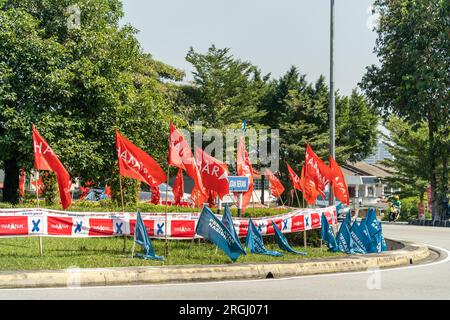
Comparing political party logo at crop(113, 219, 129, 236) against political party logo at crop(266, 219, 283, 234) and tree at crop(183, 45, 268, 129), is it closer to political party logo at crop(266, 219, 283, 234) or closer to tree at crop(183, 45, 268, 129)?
political party logo at crop(266, 219, 283, 234)

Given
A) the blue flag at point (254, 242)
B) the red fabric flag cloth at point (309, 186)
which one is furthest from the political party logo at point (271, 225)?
the red fabric flag cloth at point (309, 186)

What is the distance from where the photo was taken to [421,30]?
36.4m

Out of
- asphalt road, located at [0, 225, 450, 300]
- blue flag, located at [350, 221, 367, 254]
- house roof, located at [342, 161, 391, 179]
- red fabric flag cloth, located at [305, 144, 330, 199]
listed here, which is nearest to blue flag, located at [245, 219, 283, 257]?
blue flag, located at [350, 221, 367, 254]

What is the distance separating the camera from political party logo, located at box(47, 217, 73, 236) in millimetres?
14023

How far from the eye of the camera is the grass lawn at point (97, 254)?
1252 centimetres

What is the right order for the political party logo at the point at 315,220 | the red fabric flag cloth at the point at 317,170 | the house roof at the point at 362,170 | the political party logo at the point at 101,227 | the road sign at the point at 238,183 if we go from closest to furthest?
the political party logo at the point at 101,227 → the political party logo at the point at 315,220 → the road sign at the point at 238,183 → the red fabric flag cloth at the point at 317,170 → the house roof at the point at 362,170

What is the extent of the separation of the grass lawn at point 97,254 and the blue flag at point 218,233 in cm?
27

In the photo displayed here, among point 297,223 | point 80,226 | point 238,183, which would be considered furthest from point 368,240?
point 80,226

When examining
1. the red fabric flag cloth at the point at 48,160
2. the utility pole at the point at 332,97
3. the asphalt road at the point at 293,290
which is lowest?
the asphalt road at the point at 293,290

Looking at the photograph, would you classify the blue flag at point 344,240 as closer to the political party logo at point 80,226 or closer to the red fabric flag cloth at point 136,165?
the red fabric flag cloth at point 136,165

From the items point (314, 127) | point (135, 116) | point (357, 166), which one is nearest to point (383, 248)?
point (135, 116)

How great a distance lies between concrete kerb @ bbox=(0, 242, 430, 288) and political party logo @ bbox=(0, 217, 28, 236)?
114 inches

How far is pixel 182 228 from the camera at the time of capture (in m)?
15.5

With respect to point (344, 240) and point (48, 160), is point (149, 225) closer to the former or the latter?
point (48, 160)
